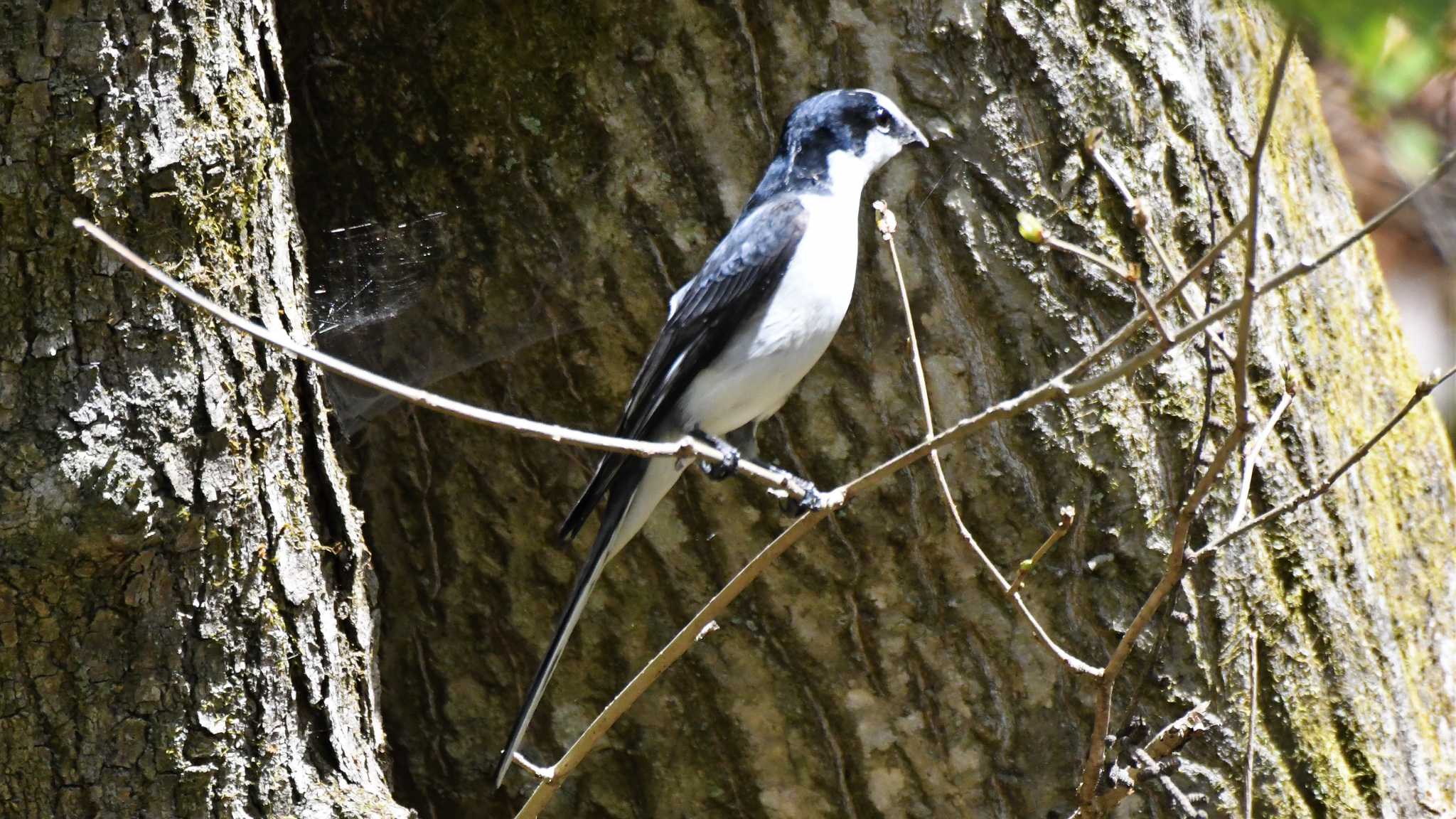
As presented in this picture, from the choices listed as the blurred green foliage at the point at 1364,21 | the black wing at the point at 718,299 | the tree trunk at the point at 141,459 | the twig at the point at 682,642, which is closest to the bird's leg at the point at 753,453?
the black wing at the point at 718,299

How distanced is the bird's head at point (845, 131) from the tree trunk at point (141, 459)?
40.0 inches

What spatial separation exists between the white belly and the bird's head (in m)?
0.11

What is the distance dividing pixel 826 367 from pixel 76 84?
1.47 meters

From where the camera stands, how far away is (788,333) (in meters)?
2.39

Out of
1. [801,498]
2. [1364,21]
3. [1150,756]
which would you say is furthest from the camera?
[801,498]

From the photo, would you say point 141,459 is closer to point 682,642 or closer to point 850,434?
point 682,642

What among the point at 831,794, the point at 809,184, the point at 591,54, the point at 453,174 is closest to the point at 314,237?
the point at 453,174

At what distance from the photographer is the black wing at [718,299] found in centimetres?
248

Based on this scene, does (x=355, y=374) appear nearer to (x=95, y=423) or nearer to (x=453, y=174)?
(x=95, y=423)

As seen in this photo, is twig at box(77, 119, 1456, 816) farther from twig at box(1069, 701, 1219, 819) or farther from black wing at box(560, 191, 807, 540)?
black wing at box(560, 191, 807, 540)

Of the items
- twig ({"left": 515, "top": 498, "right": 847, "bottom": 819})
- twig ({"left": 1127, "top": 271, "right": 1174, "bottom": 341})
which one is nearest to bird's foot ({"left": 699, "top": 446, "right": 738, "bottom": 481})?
twig ({"left": 515, "top": 498, "right": 847, "bottom": 819})

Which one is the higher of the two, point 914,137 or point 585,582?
point 914,137

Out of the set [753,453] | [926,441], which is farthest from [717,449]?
[926,441]

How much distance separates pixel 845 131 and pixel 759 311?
1.30 feet
